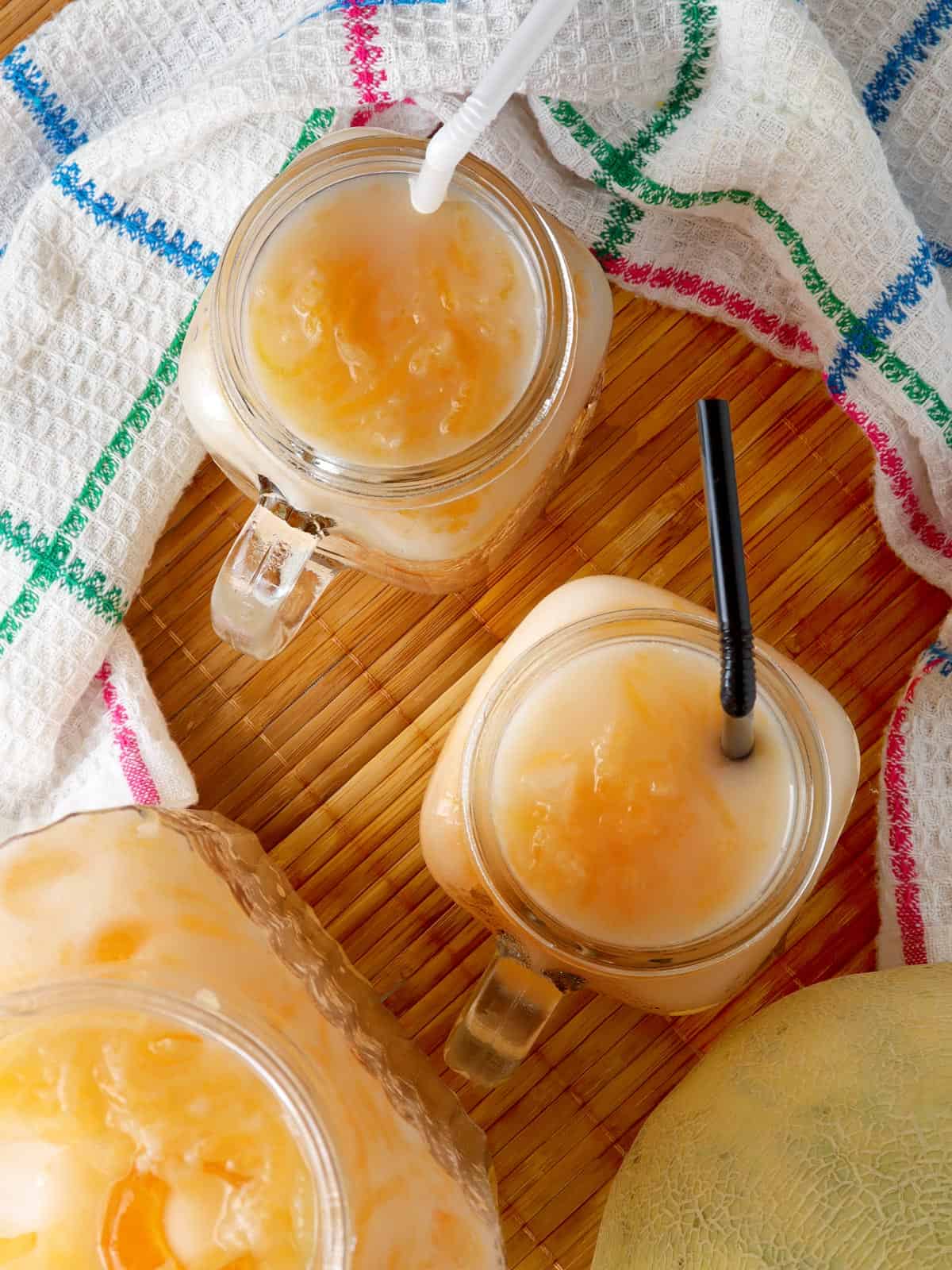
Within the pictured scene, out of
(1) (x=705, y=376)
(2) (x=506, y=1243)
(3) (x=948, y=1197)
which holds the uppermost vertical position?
(1) (x=705, y=376)

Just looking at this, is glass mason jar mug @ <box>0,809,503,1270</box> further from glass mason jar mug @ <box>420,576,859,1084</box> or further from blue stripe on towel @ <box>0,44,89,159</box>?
blue stripe on towel @ <box>0,44,89,159</box>

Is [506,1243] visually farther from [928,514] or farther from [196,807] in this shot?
[928,514]

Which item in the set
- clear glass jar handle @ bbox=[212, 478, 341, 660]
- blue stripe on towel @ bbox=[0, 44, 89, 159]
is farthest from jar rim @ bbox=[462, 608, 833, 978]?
blue stripe on towel @ bbox=[0, 44, 89, 159]

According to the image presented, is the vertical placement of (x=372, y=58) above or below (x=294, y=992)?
above

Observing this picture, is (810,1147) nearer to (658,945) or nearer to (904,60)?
(658,945)

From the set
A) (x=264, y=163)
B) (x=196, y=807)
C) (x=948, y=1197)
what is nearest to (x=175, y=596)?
(x=196, y=807)
